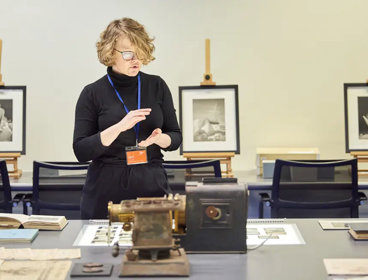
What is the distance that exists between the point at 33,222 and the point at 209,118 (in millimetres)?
2318

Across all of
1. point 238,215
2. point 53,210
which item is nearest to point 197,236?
point 238,215

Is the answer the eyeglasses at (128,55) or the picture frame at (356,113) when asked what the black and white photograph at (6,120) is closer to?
the eyeglasses at (128,55)

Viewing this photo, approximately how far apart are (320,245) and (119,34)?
1.18 meters

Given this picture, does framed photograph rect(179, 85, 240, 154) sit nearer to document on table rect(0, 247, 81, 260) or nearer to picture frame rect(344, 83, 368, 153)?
picture frame rect(344, 83, 368, 153)

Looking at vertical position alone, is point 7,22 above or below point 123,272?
above

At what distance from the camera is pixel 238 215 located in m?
1.44

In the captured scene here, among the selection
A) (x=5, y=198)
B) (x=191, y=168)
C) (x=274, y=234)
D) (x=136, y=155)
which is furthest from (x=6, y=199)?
(x=274, y=234)

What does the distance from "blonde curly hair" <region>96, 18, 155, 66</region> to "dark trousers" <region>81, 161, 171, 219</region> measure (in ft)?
1.50

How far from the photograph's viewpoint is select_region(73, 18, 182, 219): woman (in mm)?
2020

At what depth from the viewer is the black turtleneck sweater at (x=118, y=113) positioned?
6.60ft

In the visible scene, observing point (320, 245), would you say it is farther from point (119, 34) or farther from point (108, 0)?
point (108, 0)

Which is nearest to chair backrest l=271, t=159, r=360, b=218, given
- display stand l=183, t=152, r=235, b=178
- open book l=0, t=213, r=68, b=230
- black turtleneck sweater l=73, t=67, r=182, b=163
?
display stand l=183, t=152, r=235, b=178

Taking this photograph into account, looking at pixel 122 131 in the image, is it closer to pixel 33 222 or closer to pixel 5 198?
pixel 33 222

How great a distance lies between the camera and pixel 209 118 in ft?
12.8
